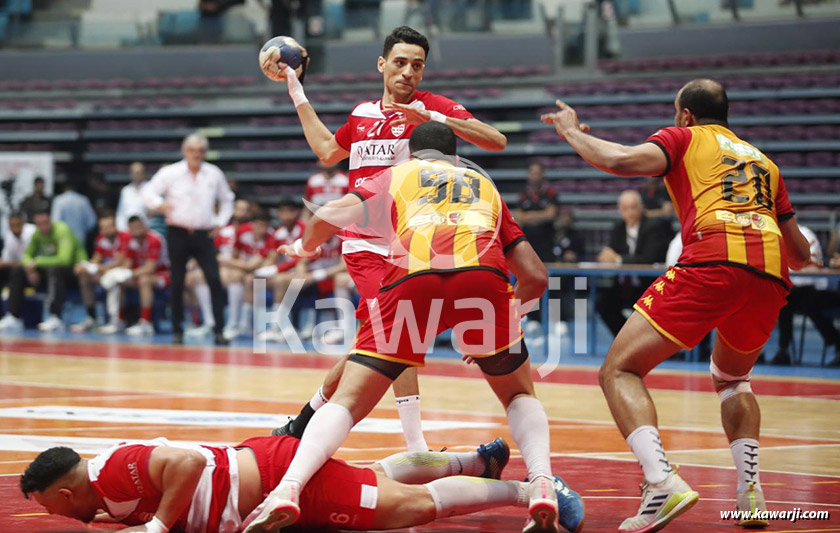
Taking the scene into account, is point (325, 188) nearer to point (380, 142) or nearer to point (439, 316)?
point (380, 142)

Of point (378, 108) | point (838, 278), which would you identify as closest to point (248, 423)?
point (378, 108)

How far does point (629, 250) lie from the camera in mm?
13555

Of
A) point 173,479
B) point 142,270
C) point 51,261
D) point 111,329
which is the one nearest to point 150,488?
point 173,479

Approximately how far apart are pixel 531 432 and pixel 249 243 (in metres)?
12.0

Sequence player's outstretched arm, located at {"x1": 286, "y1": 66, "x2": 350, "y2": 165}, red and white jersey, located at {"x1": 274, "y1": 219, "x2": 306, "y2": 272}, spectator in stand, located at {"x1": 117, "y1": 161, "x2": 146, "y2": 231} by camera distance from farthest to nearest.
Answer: spectator in stand, located at {"x1": 117, "y1": 161, "x2": 146, "y2": 231} → red and white jersey, located at {"x1": 274, "y1": 219, "x2": 306, "y2": 272} → player's outstretched arm, located at {"x1": 286, "y1": 66, "x2": 350, "y2": 165}

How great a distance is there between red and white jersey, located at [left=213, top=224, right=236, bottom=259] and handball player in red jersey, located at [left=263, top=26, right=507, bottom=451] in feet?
34.0

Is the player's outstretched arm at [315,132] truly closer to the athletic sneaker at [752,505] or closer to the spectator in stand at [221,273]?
the athletic sneaker at [752,505]

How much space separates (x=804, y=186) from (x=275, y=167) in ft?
34.4

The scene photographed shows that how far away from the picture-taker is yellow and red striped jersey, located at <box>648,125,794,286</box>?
4812 mm

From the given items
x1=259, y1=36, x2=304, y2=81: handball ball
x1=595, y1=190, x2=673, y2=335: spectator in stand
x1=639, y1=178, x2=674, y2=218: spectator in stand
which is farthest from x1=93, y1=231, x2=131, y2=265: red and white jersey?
x1=259, y1=36, x2=304, y2=81: handball ball

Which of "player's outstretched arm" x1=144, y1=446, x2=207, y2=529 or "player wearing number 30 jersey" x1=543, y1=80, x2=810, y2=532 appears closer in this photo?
"player's outstretched arm" x1=144, y1=446, x2=207, y2=529

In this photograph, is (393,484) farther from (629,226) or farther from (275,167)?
(275,167)

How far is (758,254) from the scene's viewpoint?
15.8 feet

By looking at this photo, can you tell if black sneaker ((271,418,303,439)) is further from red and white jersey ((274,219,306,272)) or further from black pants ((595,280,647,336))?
red and white jersey ((274,219,306,272))
